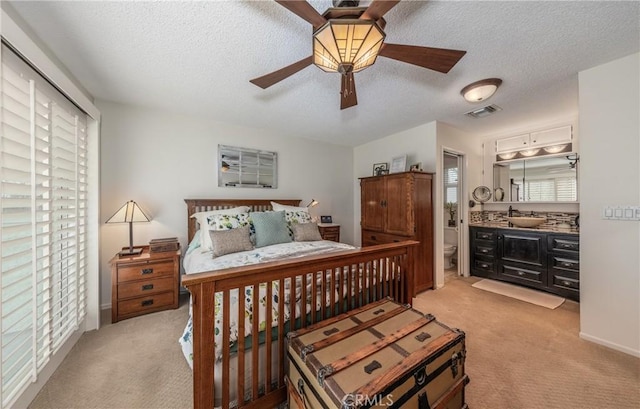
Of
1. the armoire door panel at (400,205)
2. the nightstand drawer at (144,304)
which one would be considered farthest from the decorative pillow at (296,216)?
the nightstand drawer at (144,304)

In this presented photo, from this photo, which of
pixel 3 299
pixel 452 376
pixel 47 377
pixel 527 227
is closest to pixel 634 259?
pixel 527 227

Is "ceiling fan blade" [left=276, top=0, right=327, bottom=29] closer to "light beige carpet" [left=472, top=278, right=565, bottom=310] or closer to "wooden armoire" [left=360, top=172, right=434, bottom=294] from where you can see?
"wooden armoire" [left=360, top=172, right=434, bottom=294]

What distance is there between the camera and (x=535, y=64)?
196 centimetres

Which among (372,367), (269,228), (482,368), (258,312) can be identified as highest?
(269,228)

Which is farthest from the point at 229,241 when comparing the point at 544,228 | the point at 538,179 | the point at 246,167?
the point at 538,179

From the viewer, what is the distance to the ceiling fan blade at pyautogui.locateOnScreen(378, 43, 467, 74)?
1.34 meters

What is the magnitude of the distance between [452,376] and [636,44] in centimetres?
279

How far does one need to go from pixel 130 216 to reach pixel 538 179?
5580 mm

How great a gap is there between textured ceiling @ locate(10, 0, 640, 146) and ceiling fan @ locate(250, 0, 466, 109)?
28 cm

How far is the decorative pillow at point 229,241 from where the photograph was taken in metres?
2.38

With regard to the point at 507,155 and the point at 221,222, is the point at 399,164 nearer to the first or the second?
the point at 507,155

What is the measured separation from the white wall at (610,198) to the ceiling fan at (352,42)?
1.71m

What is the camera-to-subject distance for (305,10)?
3.59 ft

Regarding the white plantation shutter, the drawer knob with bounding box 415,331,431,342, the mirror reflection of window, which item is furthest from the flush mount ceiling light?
the white plantation shutter
